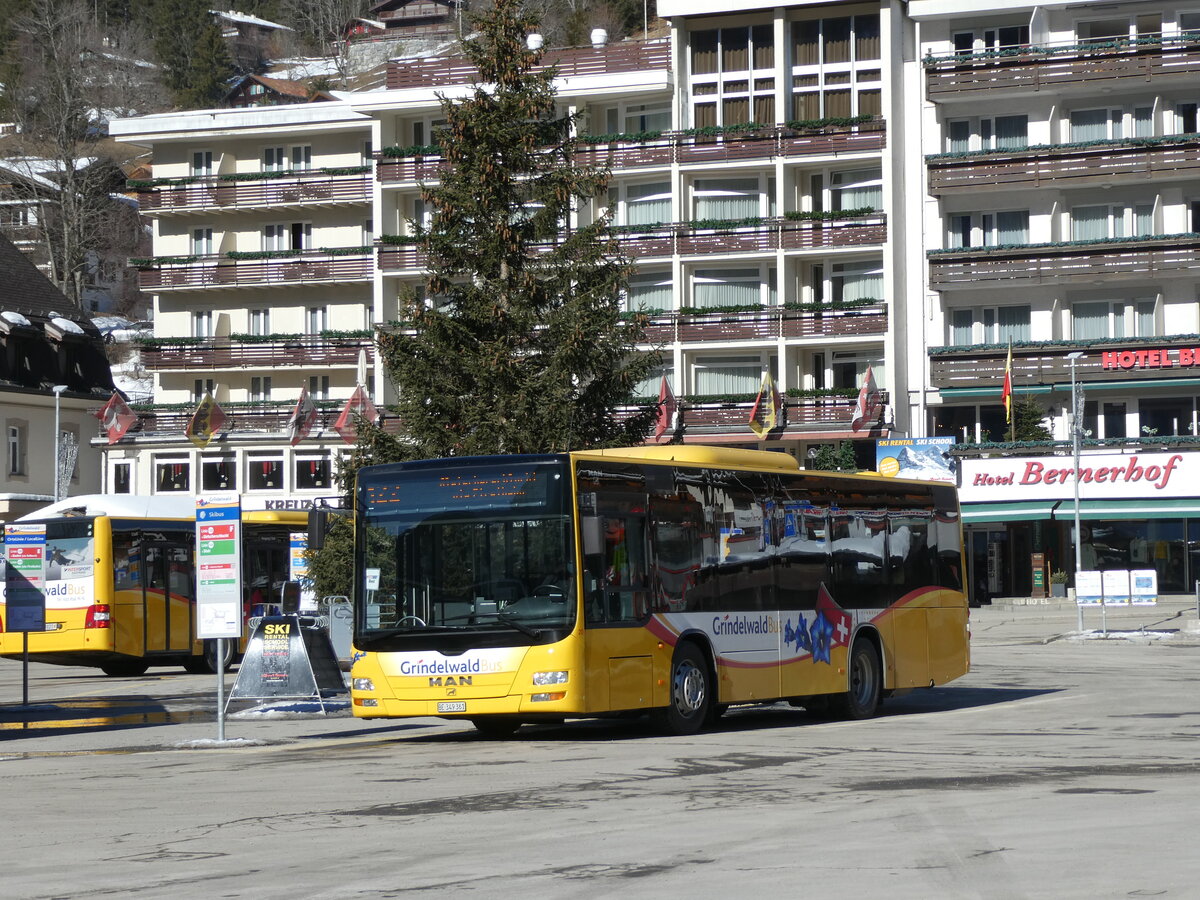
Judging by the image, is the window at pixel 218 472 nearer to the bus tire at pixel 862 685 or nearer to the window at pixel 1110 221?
the window at pixel 1110 221

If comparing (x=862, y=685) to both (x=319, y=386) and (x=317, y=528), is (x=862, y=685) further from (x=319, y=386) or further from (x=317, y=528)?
(x=319, y=386)

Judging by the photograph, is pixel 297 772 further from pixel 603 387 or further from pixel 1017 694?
pixel 603 387

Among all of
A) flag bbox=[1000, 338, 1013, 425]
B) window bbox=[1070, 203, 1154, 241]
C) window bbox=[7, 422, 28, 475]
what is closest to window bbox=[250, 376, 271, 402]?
window bbox=[7, 422, 28, 475]

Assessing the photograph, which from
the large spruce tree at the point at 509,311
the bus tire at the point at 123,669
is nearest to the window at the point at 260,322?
the large spruce tree at the point at 509,311

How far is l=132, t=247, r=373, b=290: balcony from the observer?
238 ft

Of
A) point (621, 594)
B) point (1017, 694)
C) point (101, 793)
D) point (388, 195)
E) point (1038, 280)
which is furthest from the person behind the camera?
point (388, 195)

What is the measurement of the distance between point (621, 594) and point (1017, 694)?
30.4 feet

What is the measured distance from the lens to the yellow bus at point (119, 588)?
35.0 metres

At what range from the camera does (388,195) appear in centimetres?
7056

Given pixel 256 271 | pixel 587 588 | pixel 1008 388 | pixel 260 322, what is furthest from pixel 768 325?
pixel 587 588

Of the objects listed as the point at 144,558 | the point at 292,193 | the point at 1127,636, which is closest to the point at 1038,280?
the point at 1127,636

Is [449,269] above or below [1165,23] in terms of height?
below

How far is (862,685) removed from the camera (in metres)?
23.1

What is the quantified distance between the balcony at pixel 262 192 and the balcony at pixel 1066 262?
21.9m
